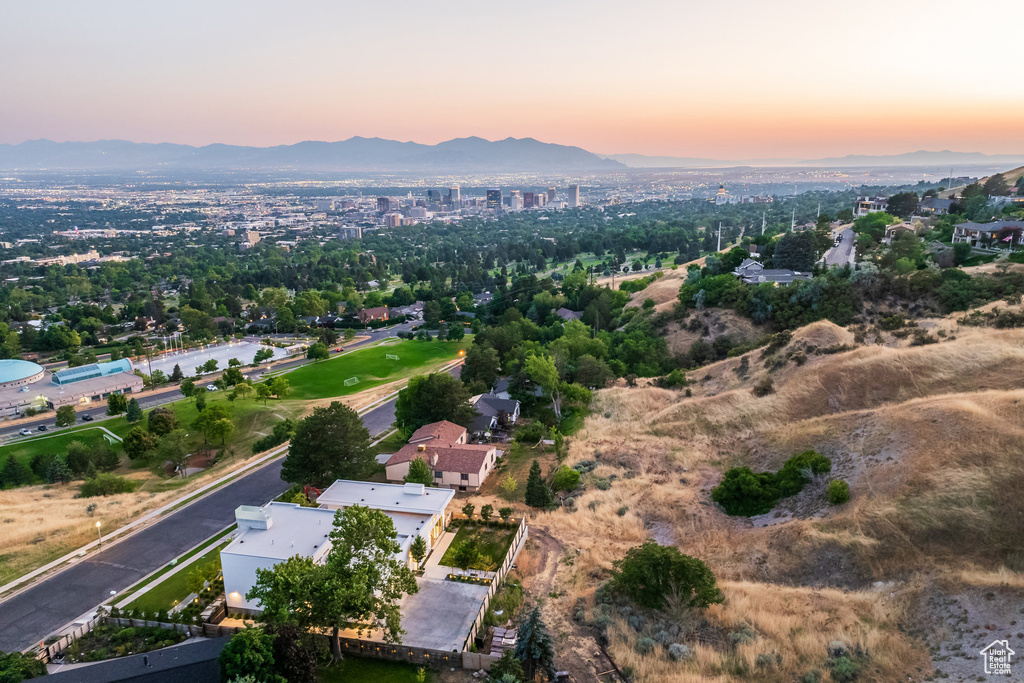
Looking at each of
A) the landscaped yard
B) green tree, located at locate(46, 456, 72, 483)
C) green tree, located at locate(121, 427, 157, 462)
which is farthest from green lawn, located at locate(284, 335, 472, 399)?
green tree, located at locate(46, 456, 72, 483)

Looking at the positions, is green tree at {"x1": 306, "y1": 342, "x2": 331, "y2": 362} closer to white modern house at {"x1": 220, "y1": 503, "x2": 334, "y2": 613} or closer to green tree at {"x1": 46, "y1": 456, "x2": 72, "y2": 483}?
green tree at {"x1": 46, "y1": 456, "x2": 72, "y2": 483}

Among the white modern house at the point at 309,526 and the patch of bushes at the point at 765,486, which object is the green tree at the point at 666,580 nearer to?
the patch of bushes at the point at 765,486

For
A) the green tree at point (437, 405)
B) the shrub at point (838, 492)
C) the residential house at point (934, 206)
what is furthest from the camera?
the residential house at point (934, 206)

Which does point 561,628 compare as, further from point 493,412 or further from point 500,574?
point 493,412

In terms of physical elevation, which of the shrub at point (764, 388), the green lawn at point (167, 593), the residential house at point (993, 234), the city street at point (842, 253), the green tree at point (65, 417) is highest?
the residential house at point (993, 234)

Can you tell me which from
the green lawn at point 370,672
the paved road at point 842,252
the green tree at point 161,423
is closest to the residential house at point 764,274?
the paved road at point 842,252

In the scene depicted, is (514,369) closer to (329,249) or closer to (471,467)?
(471,467)

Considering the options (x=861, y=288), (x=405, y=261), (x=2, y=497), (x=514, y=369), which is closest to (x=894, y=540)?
(x=514, y=369)
